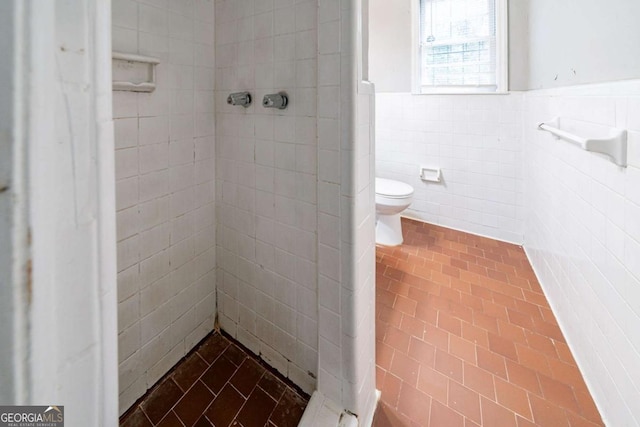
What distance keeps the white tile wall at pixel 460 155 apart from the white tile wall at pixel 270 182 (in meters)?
2.03

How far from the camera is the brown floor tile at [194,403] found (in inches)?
46.2

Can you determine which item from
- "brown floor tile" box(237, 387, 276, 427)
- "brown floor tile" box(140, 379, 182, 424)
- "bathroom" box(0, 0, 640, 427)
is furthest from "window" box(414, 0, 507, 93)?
"brown floor tile" box(140, 379, 182, 424)

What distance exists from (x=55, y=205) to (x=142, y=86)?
1103mm

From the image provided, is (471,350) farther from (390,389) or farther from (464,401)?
A: (390,389)

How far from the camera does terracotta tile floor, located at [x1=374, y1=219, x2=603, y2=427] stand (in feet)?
3.87

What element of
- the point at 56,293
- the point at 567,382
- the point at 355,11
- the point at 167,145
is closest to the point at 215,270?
the point at 167,145

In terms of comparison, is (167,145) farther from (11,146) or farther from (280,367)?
(11,146)

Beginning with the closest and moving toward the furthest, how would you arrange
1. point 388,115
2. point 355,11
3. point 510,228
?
point 355,11
point 510,228
point 388,115

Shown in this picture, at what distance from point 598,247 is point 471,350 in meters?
0.69

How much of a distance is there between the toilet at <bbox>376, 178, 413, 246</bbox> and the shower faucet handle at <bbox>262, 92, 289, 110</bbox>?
1.42 m

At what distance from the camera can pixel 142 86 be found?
1.11 m

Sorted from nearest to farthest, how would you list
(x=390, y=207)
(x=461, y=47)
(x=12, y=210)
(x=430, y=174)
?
(x=12, y=210) → (x=390, y=207) → (x=461, y=47) → (x=430, y=174)

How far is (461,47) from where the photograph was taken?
2.66m

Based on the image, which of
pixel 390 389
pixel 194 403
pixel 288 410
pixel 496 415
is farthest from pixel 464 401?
pixel 194 403
